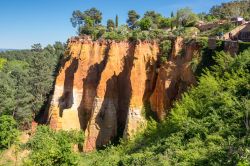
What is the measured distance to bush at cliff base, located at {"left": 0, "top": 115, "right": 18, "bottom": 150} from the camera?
127ft

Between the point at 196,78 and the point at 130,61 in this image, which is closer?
the point at 196,78

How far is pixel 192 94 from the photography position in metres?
26.2

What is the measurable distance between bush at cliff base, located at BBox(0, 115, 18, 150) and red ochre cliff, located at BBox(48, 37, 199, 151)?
14.6 ft

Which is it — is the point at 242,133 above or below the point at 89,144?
above

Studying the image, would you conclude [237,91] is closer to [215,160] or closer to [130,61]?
[215,160]

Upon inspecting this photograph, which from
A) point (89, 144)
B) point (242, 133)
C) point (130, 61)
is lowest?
point (89, 144)

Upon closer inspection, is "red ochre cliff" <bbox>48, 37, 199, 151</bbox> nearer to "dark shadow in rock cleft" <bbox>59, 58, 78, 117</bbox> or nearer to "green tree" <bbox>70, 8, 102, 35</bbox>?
"dark shadow in rock cleft" <bbox>59, 58, 78, 117</bbox>

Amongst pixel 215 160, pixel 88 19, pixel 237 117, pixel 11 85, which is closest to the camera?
pixel 215 160

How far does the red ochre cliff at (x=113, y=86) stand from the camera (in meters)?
30.8

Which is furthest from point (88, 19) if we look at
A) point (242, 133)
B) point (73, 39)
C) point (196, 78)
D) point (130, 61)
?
point (242, 133)

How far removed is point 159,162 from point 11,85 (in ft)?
124

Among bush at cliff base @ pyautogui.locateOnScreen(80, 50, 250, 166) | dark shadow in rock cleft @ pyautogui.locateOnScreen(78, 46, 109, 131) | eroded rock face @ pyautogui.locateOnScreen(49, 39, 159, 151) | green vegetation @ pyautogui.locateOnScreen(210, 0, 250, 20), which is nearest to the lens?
bush at cliff base @ pyautogui.locateOnScreen(80, 50, 250, 166)

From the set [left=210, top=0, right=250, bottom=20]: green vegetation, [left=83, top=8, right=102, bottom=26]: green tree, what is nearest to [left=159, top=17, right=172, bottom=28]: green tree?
[left=210, top=0, right=250, bottom=20]: green vegetation

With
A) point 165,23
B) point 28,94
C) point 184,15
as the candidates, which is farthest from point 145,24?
point 28,94
